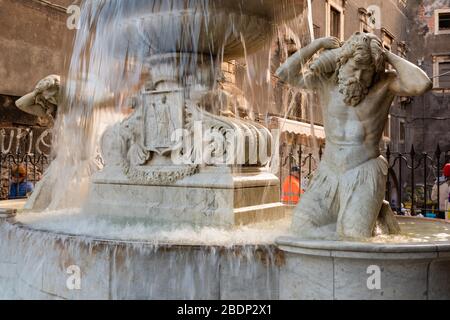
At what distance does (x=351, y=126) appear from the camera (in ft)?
11.6

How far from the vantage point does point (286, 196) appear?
24.1 ft

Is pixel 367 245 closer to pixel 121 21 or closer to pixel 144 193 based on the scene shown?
pixel 144 193

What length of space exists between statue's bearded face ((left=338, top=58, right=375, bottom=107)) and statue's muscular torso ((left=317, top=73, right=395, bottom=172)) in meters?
0.05

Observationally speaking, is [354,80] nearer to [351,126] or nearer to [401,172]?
[351,126]

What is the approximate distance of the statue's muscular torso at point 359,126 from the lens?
3492 mm

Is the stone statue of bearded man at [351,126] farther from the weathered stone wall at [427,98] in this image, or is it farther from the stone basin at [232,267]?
the weathered stone wall at [427,98]

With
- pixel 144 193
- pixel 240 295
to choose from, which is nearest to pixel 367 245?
pixel 240 295

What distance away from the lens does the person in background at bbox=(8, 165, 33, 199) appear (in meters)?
7.87

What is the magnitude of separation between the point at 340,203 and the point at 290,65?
1091mm

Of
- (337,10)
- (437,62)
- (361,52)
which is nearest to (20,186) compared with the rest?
(361,52)

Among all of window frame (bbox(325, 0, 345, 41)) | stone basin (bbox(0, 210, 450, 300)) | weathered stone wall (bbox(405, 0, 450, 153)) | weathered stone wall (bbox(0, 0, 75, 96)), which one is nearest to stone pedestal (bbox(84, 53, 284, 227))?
stone basin (bbox(0, 210, 450, 300))

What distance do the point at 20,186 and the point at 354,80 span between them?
20.9ft

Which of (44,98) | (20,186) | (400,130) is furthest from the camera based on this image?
(400,130)
